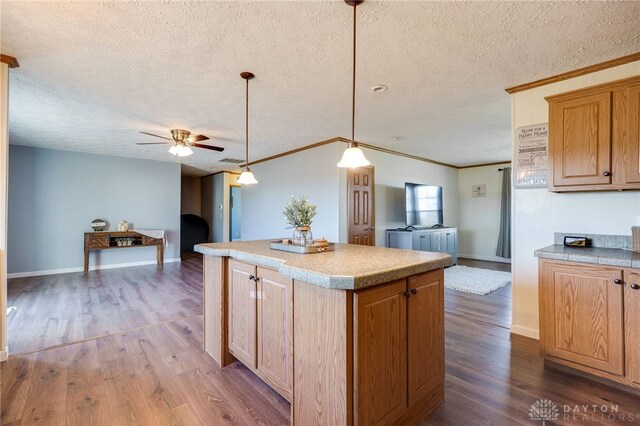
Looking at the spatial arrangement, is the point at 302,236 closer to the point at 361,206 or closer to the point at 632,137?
the point at 632,137

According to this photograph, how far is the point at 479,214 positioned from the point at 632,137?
5.49 m

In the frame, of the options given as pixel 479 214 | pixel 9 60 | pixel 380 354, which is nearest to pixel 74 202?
pixel 9 60

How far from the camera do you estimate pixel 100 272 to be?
5.65 meters

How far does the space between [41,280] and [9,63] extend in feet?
14.1

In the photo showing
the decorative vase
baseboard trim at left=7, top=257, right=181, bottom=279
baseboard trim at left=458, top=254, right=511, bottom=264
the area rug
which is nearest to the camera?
the decorative vase

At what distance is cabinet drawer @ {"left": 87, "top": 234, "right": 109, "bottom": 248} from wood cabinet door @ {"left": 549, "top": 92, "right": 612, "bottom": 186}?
22.8 feet

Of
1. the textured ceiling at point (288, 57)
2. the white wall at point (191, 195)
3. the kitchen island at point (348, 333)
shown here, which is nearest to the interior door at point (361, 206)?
the textured ceiling at point (288, 57)

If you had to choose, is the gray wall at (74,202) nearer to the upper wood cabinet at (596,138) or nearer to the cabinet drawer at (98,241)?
the cabinet drawer at (98,241)

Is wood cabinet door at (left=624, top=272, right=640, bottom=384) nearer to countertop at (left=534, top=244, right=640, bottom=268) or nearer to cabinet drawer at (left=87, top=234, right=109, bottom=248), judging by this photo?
countertop at (left=534, top=244, right=640, bottom=268)

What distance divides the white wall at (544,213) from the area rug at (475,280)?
4.61 feet

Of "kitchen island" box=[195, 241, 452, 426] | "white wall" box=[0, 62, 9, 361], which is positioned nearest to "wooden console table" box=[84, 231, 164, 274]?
"white wall" box=[0, 62, 9, 361]

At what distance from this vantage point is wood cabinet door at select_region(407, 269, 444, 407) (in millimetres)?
1560

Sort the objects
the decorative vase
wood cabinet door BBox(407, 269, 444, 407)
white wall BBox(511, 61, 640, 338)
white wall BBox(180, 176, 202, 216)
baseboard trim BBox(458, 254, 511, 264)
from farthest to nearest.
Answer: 1. white wall BBox(180, 176, 202, 216)
2. baseboard trim BBox(458, 254, 511, 264)
3. white wall BBox(511, 61, 640, 338)
4. the decorative vase
5. wood cabinet door BBox(407, 269, 444, 407)

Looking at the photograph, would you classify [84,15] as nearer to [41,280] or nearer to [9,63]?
[9,63]
